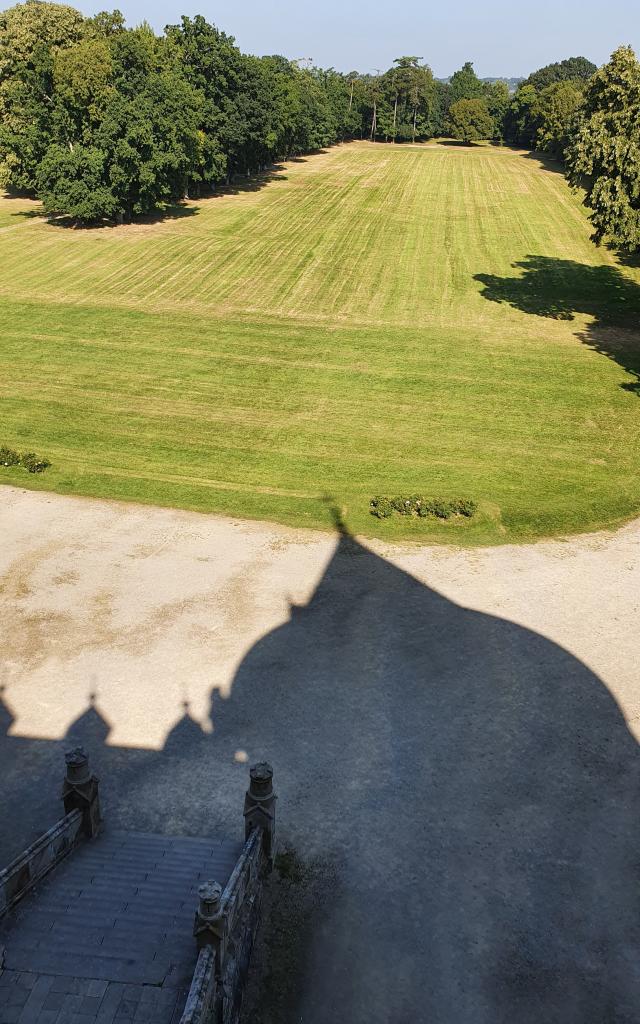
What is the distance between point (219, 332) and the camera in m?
49.1

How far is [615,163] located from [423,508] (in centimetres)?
2452

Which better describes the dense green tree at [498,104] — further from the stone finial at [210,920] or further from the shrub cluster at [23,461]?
the stone finial at [210,920]

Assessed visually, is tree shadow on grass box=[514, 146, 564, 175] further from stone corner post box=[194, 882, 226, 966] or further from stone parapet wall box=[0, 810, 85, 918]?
stone corner post box=[194, 882, 226, 966]

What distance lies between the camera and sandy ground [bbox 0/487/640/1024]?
1452cm

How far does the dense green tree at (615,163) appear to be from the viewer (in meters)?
40.5

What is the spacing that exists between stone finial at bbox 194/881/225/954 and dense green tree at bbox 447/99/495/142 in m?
169

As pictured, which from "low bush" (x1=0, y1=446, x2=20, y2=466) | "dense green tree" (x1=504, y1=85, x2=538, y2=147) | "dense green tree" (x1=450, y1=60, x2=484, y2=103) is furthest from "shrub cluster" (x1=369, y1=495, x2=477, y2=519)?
"dense green tree" (x1=450, y1=60, x2=484, y2=103)

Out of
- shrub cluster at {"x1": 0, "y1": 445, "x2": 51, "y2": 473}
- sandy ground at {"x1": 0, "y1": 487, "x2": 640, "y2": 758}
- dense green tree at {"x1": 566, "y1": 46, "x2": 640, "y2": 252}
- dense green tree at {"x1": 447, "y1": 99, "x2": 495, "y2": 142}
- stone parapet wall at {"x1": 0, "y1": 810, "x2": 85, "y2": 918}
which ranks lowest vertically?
sandy ground at {"x1": 0, "y1": 487, "x2": 640, "y2": 758}

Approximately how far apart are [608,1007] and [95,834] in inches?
414

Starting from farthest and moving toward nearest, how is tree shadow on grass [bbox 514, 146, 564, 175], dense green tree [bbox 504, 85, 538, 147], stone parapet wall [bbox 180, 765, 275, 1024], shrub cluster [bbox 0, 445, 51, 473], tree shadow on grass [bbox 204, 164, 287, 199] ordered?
dense green tree [bbox 504, 85, 538, 147]
tree shadow on grass [bbox 514, 146, 564, 175]
tree shadow on grass [bbox 204, 164, 287, 199]
shrub cluster [bbox 0, 445, 51, 473]
stone parapet wall [bbox 180, 765, 275, 1024]

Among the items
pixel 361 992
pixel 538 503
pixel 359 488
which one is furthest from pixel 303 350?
pixel 361 992

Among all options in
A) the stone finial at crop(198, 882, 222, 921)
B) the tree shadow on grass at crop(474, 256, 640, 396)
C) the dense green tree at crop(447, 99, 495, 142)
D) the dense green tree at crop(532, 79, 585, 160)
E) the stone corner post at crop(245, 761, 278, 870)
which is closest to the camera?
the stone finial at crop(198, 882, 222, 921)

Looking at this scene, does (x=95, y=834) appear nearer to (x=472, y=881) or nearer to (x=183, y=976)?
(x=183, y=976)

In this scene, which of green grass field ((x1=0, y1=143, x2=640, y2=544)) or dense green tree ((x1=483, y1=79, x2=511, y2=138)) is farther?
dense green tree ((x1=483, y1=79, x2=511, y2=138))
